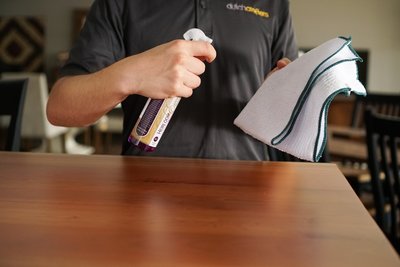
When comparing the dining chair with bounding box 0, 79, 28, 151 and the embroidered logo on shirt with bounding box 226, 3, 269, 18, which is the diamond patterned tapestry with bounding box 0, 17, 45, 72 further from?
the embroidered logo on shirt with bounding box 226, 3, 269, 18

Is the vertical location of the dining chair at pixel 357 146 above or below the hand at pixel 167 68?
below

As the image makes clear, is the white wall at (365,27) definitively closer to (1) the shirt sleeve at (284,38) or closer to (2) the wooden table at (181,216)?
(1) the shirt sleeve at (284,38)

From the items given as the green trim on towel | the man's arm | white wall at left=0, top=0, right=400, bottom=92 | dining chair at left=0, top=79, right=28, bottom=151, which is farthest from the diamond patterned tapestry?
the green trim on towel

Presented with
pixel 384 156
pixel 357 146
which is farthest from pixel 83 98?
pixel 357 146

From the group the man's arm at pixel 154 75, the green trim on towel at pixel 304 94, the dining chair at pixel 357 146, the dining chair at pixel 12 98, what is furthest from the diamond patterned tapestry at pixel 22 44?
the green trim on towel at pixel 304 94

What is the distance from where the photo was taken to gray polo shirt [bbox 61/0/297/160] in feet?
3.07

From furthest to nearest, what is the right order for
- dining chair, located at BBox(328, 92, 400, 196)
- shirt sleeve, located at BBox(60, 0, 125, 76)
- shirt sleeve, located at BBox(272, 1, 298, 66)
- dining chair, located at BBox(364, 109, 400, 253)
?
dining chair, located at BBox(328, 92, 400, 196), dining chair, located at BBox(364, 109, 400, 253), shirt sleeve, located at BBox(272, 1, 298, 66), shirt sleeve, located at BBox(60, 0, 125, 76)

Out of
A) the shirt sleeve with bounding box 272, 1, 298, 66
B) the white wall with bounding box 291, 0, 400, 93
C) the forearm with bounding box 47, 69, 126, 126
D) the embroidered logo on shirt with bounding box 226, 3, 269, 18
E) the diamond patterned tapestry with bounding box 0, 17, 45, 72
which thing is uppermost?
the embroidered logo on shirt with bounding box 226, 3, 269, 18

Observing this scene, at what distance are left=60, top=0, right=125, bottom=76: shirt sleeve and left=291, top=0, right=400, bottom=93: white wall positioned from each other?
422cm

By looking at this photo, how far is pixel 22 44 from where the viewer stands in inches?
215

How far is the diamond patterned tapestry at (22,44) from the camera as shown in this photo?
5379mm

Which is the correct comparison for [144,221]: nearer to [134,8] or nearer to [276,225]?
[276,225]

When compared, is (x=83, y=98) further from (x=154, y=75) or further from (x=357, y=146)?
(x=357, y=146)

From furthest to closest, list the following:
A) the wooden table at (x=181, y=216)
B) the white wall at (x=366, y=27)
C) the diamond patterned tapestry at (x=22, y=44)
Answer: the diamond patterned tapestry at (x=22, y=44) < the white wall at (x=366, y=27) < the wooden table at (x=181, y=216)
